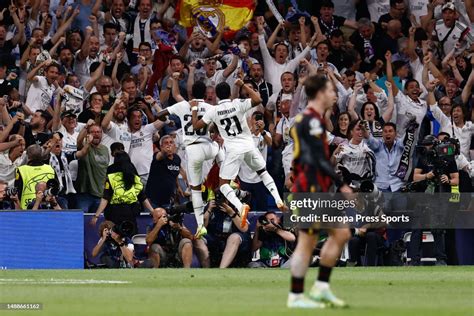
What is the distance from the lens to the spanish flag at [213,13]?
24469mm

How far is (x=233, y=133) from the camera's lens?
818 inches

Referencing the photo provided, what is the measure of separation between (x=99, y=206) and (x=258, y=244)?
2853mm

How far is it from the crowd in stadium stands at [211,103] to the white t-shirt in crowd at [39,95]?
26 mm

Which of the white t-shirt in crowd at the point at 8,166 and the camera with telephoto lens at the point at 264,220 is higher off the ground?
the white t-shirt in crowd at the point at 8,166

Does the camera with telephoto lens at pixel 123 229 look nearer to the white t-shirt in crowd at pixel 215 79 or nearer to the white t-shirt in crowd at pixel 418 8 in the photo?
the white t-shirt in crowd at pixel 215 79

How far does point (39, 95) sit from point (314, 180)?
1153 centimetres

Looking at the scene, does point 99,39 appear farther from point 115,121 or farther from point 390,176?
point 390,176

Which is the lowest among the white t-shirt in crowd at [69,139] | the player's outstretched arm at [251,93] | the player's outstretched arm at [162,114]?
the white t-shirt in crowd at [69,139]

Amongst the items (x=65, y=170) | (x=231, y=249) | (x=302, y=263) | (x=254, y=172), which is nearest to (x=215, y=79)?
(x=254, y=172)

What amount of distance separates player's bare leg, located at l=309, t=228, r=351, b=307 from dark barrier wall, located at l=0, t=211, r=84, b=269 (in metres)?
8.80

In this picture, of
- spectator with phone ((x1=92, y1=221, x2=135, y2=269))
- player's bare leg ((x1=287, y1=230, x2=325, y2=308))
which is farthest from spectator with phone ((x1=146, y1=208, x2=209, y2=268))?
player's bare leg ((x1=287, y1=230, x2=325, y2=308))

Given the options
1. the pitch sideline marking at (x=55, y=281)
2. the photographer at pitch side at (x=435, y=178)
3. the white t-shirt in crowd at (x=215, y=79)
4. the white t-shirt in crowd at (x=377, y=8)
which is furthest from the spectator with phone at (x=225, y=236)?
the white t-shirt in crowd at (x=377, y=8)

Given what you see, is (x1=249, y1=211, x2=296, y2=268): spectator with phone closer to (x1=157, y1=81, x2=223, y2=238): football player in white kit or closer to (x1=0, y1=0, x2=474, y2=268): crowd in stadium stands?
(x1=0, y1=0, x2=474, y2=268): crowd in stadium stands

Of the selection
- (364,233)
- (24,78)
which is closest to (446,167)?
(364,233)
